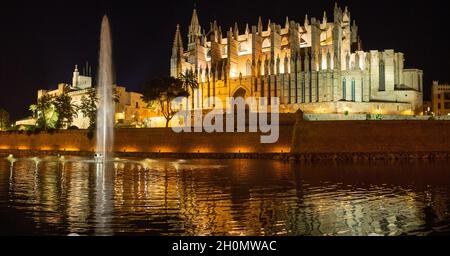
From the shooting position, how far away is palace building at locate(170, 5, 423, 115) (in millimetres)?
59594

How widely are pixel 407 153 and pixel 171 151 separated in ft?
73.9

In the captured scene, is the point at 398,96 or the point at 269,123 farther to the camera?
the point at 398,96

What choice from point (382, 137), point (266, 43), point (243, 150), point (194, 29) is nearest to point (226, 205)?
point (382, 137)

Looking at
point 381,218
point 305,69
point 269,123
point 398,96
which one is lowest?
point 381,218

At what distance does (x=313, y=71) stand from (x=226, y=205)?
4938 centimetres

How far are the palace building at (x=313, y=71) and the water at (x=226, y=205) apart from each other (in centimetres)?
3728

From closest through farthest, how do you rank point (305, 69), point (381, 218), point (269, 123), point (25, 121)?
point (381, 218), point (269, 123), point (305, 69), point (25, 121)

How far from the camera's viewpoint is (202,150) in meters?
46.0

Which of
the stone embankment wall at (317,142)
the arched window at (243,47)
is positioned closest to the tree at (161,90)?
the stone embankment wall at (317,142)

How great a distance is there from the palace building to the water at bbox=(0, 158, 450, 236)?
37277 millimetres

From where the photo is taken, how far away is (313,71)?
203ft

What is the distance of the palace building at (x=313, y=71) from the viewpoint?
5959cm
